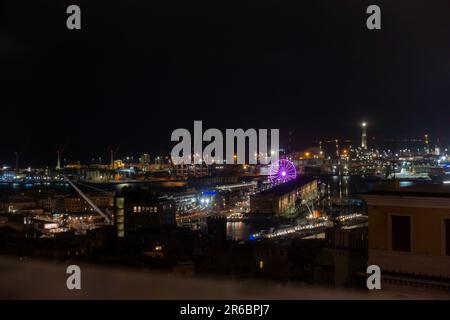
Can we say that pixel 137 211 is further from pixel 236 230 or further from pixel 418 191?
pixel 418 191

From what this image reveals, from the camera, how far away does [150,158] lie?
179 feet

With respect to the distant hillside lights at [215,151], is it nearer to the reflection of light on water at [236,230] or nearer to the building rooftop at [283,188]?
the building rooftop at [283,188]

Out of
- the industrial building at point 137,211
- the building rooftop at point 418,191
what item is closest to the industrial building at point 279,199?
the industrial building at point 137,211

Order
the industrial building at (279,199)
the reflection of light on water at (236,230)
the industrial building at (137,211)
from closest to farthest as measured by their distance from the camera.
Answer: the industrial building at (137,211)
the reflection of light on water at (236,230)
the industrial building at (279,199)

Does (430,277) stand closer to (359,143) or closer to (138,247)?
(138,247)

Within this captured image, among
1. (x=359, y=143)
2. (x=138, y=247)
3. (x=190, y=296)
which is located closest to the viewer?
(x=190, y=296)

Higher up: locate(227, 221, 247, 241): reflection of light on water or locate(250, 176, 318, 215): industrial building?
locate(250, 176, 318, 215): industrial building

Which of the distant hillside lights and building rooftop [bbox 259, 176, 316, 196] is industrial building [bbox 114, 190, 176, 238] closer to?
building rooftop [bbox 259, 176, 316, 196]

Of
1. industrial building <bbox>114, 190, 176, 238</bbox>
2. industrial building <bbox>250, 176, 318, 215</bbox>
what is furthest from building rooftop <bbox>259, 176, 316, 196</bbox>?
industrial building <bbox>114, 190, 176, 238</bbox>

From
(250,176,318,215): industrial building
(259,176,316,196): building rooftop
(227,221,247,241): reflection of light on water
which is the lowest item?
(227,221,247,241): reflection of light on water
